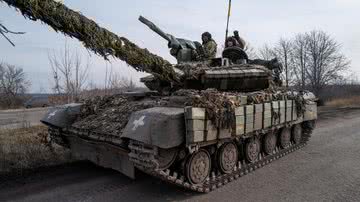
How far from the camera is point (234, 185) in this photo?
6449 millimetres

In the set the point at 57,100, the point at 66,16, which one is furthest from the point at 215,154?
the point at 57,100

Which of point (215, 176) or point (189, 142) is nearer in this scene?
point (189, 142)

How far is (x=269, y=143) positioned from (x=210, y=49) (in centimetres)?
254

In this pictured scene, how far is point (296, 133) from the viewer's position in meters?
9.88

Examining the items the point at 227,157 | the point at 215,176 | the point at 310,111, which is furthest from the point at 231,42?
the point at 215,176

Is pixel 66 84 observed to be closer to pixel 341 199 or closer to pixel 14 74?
pixel 341 199

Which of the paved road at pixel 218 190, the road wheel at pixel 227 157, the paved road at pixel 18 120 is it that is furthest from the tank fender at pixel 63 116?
the paved road at pixel 18 120

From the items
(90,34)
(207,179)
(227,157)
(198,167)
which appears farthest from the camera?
(227,157)

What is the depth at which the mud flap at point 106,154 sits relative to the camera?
19.9 feet

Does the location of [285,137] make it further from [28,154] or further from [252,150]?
[28,154]

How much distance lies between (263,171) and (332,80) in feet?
144

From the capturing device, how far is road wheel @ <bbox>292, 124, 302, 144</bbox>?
9.77 m

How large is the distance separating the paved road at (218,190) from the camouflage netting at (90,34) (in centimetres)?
194

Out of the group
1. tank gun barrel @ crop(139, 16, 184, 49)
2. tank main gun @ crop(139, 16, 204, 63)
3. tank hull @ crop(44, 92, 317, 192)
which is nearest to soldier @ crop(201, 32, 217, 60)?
tank main gun @ crop(139, 16, 204, 63)
